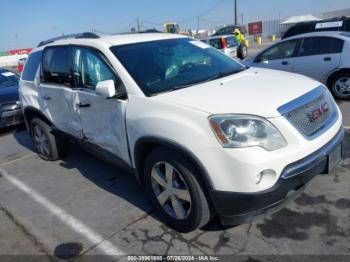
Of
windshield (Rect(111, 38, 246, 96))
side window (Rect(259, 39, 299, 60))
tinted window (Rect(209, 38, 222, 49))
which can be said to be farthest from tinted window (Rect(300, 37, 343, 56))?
tinted window (Rect(209, 38, 222, 49))

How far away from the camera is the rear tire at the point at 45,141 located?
17.7 ft

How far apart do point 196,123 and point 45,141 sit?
11.9 ft

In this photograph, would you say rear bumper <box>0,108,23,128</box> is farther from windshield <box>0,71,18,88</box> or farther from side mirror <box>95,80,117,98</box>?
side mirror <box>95,80,117,98</box>

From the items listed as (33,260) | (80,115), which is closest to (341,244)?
(33,260)

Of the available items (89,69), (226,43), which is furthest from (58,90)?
(226,43)

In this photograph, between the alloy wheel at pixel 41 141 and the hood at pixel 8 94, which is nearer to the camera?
the alloy wheel at pixel 41 141

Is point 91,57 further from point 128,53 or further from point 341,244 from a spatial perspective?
point 341,244

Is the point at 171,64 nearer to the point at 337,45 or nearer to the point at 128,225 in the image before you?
the point at 128,225

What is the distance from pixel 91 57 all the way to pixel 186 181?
1.96m

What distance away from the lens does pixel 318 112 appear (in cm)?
308

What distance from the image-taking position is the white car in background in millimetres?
7184

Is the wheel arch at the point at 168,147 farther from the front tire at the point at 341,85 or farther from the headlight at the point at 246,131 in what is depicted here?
the front tire at the point at 341,85

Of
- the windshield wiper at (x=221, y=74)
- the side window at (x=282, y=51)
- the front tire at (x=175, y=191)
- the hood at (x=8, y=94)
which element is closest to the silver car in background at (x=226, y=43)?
the side window at (x=282, y=51)

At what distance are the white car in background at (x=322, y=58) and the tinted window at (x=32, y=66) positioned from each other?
421cm
